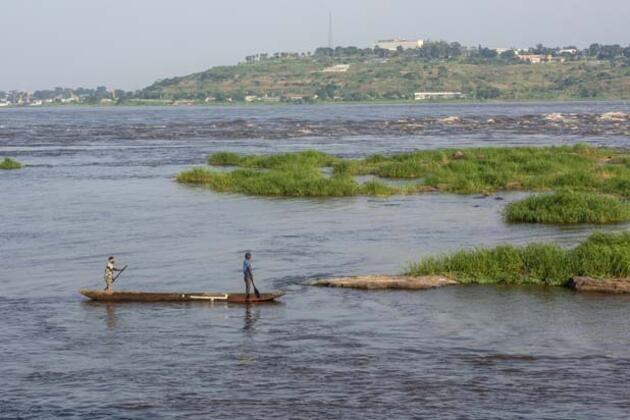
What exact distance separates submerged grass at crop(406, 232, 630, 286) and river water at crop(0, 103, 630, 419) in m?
0.67

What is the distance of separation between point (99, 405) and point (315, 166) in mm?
42980

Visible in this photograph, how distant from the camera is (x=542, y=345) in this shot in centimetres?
2406

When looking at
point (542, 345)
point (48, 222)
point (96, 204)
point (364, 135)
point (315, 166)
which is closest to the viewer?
point (542, 345)

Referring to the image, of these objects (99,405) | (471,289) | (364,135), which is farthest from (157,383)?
(364,135)

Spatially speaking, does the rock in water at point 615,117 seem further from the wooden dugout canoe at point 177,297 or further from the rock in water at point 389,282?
the wooden dugout canoe at point 177,297

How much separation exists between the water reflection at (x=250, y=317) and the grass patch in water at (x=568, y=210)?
15.4m

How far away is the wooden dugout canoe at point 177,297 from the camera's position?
1101 inches

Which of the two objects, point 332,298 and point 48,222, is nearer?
point 332,298

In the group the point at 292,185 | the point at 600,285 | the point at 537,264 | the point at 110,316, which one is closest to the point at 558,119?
the point at 292,185

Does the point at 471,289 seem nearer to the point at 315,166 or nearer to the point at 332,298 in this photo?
the point at 332,298

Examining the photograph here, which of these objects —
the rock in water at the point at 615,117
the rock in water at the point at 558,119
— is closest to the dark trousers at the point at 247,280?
the rock in water at the point at 558,119

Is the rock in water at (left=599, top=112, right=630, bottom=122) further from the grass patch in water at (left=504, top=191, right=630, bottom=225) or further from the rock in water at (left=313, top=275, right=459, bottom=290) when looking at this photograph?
the rock in water at (left=313, top=275, right=459, bottom=290)

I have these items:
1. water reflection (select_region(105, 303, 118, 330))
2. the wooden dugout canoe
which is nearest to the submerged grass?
the wooden dugout canoe

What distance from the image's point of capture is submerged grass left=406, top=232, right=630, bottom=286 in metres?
29.3
